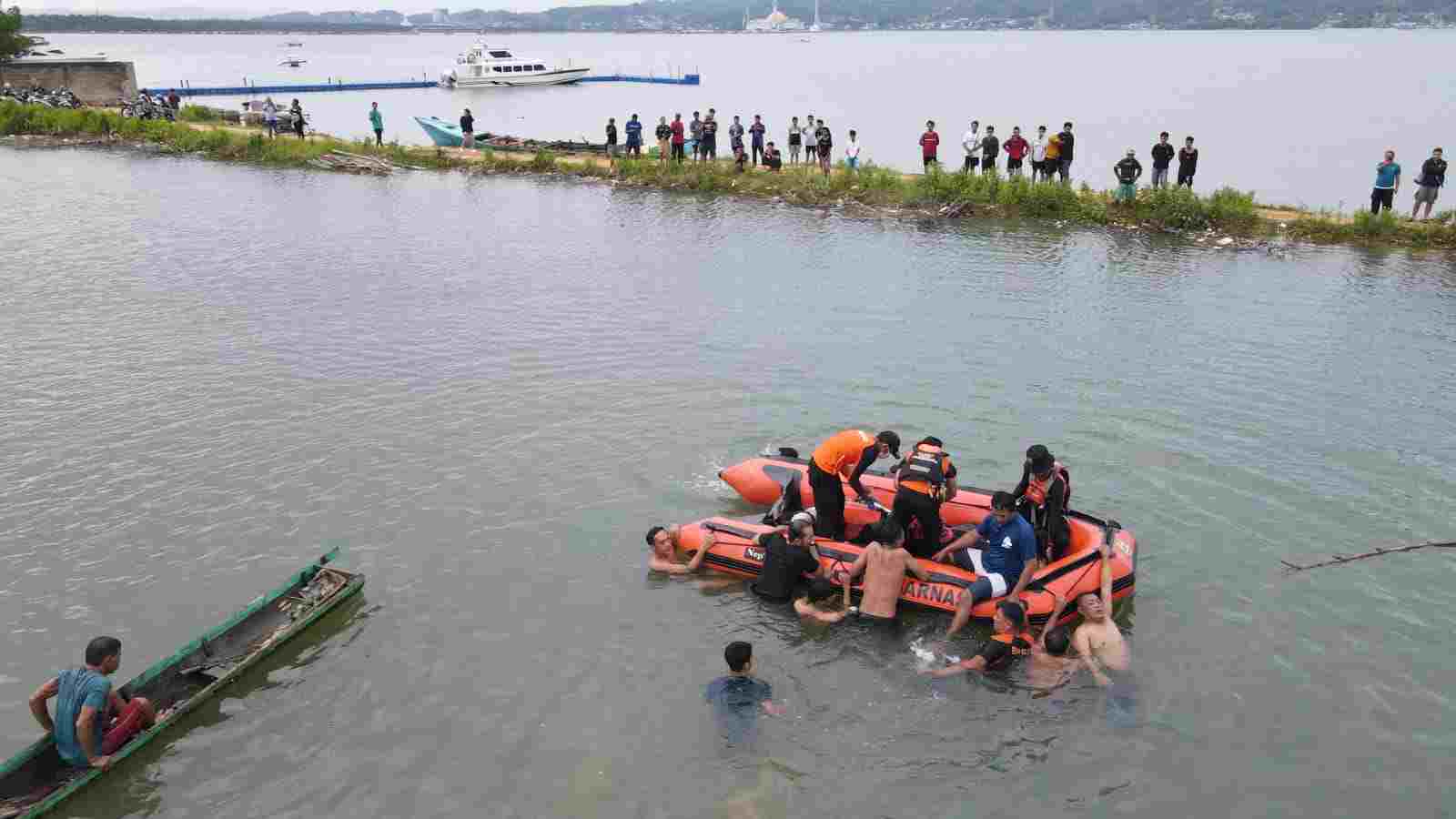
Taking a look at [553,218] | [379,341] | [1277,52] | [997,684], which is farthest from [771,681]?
[1277,52]

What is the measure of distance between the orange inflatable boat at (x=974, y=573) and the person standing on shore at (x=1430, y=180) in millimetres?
18894

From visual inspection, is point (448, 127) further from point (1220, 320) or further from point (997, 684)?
point (997, 684)

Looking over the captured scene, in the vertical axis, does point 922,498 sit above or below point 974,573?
above

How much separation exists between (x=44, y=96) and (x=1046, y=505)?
193 feet

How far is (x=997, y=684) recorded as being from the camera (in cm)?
940

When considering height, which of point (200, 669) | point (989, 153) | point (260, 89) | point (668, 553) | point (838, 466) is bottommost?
point (200, 669)

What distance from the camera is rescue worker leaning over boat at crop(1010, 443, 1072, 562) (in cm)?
1034

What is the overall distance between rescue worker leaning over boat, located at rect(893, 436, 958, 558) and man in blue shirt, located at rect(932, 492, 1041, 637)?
1.84 feet

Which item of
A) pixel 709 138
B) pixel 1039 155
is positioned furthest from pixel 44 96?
pixel 1039 155

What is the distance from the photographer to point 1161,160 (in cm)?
2630

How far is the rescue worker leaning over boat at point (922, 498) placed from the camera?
1045 centimetres

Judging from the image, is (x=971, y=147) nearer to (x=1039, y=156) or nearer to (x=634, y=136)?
(x=1039, y=156)

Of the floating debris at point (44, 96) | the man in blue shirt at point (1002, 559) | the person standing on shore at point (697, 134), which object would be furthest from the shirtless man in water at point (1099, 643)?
the floating debris at point (44, 96)

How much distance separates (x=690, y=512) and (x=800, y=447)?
229cm
